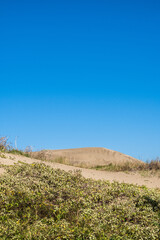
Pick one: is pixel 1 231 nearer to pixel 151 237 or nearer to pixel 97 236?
pixel 97 236

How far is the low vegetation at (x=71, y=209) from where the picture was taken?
545 centimetres

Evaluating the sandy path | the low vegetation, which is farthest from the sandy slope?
the low vegetation

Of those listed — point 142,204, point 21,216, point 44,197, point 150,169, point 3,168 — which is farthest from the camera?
point 150,169

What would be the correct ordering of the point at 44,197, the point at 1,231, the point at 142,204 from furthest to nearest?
the point at 142,204
the point at 44,197
the point at 1,231

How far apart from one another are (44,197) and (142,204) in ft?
8.46

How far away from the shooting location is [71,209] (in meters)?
6.66

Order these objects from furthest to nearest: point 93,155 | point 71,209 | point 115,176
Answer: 1. point 93,155
2. point 115,176
3. point 71,209

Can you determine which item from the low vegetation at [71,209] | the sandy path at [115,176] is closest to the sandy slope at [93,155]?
the sandy path at [115,176]

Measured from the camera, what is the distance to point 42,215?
652cm

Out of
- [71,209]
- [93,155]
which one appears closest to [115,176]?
[71,209]

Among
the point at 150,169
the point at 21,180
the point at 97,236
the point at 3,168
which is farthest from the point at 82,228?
the point at 150,169

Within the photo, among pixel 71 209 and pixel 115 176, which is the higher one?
pixel 115 176

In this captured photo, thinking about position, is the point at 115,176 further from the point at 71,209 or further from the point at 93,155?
the point at 93,155

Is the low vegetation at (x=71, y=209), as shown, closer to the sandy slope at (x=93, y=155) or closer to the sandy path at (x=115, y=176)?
the sandy path at (x=115, y=176)
